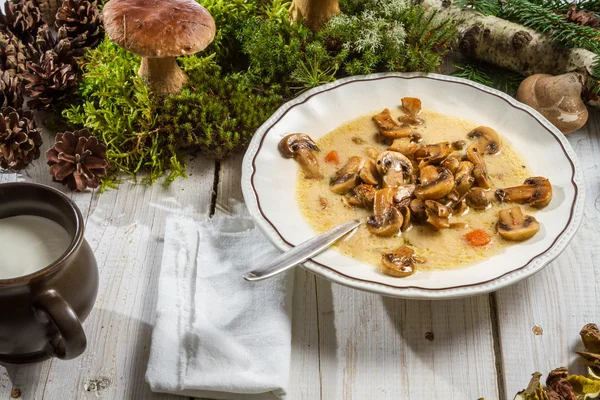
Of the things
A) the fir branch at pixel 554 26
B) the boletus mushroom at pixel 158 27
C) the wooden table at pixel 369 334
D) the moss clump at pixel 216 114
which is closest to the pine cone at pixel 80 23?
the boletus mushroom at pixel 158 27

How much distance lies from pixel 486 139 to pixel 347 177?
615 mm

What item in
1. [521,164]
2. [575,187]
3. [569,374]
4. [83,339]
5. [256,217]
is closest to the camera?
[83,339]

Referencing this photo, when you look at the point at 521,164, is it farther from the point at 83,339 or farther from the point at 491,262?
the point at 83,339

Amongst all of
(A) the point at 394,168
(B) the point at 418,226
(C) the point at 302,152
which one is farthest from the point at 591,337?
(C) the point at 302,152

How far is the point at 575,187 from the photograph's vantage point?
2506mm

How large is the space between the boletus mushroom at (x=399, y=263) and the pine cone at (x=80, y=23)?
1.70 metres

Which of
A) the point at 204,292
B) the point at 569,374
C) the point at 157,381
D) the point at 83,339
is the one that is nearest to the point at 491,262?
the point at 569,374

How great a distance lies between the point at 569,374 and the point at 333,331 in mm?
757

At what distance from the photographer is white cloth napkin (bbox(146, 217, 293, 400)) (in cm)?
209

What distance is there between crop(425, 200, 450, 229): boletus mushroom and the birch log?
1.11m

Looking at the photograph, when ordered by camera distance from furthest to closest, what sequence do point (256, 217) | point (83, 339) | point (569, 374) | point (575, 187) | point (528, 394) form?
point (575, 187)
point (256, 217)
point (569, 374)
point (528, 394)
point (83, 339)

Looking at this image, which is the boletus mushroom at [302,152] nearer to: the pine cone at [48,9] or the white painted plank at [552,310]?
the white painted plank at [552,310]

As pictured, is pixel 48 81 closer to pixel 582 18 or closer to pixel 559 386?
pixel 559 386

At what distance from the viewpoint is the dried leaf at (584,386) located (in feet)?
6.70
